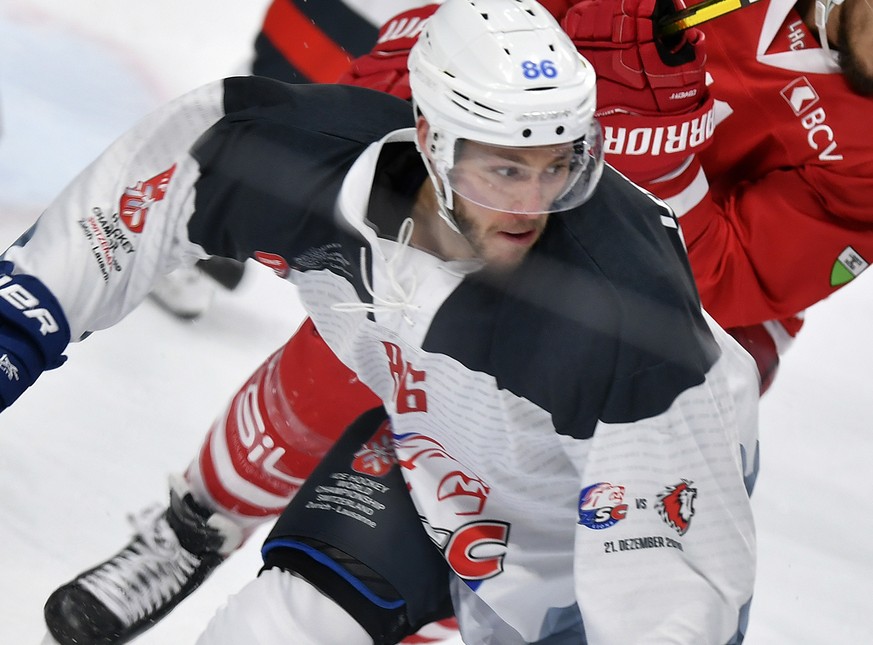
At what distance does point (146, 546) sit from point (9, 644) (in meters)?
0.23

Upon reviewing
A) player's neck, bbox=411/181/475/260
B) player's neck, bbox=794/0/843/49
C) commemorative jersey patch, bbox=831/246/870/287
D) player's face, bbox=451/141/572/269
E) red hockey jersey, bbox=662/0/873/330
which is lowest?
commemorative jersey patch, bbox=831/246/870/287

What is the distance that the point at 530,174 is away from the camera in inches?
52.0

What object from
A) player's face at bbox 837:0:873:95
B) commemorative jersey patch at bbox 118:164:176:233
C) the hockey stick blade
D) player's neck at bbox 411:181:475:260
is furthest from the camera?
player's face at bbox 837:0:873:95

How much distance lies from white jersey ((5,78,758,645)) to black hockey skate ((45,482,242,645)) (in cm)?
40

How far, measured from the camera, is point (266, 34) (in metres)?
2.46

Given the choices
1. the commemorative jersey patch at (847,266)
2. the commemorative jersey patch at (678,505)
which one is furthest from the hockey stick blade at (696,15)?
the commemorative jersey patch at (678,505)

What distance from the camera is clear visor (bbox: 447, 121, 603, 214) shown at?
1.30 metres

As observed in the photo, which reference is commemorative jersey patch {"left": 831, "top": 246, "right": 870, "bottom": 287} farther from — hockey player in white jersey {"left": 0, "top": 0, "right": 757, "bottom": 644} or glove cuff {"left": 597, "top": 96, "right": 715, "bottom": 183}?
hockey player in white jersey {"left": 0, "top": 0, "right": 757, "bottom": 644}

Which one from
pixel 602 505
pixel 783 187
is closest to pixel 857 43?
pixel 783 187

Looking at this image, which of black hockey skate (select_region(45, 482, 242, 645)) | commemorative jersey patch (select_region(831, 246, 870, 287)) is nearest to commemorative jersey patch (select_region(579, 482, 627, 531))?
→ black hockey skate (select_region(45, 482, 242, 645))

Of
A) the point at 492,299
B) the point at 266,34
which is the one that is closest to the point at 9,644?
the point at 492,299

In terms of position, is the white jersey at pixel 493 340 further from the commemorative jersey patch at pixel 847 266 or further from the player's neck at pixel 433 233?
the commemorative jersey patch at pixel 847 266

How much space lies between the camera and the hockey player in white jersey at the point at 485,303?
4.25 ft

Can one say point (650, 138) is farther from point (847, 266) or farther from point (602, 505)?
point (602, 505)
